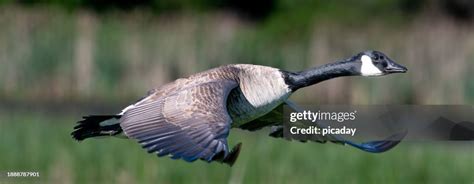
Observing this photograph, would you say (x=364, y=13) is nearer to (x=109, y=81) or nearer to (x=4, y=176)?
(x=109, y=81)

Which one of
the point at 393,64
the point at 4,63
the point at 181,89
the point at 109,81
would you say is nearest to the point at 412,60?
the point at 109,81

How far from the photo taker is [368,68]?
3.92 m

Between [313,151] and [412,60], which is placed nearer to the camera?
[313,151]

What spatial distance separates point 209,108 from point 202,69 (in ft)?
15.2

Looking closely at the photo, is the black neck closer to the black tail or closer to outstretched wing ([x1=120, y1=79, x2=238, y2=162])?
outstretched wing ([x1=120, y1=79, x2=238, y2=162])

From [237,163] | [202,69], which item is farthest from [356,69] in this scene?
[202,69]

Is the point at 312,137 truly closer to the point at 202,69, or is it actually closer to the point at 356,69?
the point at 356,69

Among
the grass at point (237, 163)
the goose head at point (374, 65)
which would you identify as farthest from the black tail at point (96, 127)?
the grass at point (237, 163)

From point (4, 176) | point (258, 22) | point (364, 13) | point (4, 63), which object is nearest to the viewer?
point (4, 176)

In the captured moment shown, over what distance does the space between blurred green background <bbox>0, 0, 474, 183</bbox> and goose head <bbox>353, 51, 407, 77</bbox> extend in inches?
40.8

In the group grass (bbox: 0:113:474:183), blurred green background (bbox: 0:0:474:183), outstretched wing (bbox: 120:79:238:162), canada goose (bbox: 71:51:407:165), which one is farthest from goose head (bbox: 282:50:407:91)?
grass (bbox: 0:113:474:183)

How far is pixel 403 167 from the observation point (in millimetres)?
5895

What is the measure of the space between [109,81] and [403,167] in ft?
7.67

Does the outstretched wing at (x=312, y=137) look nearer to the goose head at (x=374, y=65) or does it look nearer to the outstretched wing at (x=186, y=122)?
the goose head at (x=374, y=65)
